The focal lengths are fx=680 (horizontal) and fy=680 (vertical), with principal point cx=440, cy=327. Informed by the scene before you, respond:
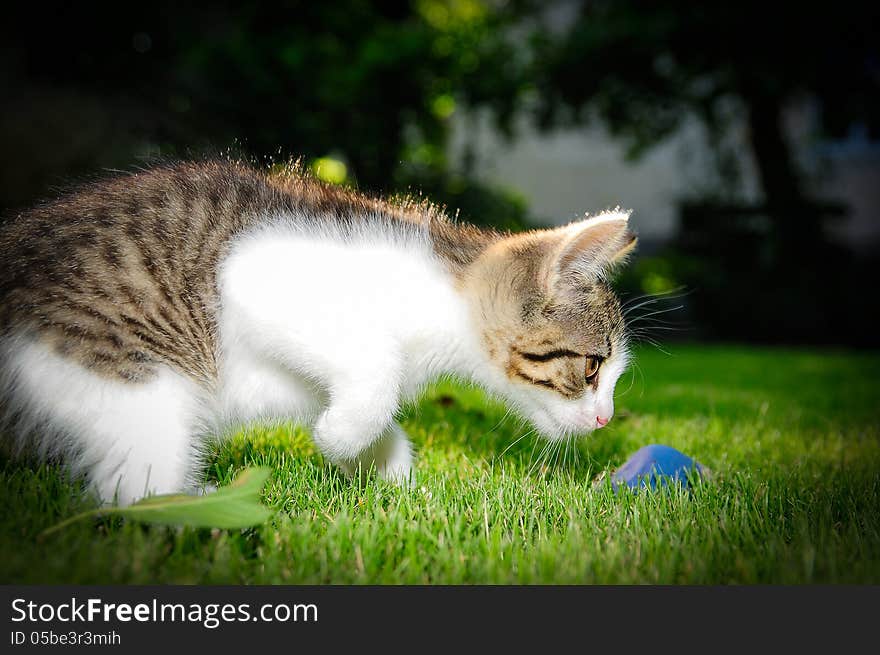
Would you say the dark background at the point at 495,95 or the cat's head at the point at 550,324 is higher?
the dark background at the point at 495,95

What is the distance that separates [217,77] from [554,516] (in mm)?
5518

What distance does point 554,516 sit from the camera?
1.67 m

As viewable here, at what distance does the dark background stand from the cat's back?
11.7 feet

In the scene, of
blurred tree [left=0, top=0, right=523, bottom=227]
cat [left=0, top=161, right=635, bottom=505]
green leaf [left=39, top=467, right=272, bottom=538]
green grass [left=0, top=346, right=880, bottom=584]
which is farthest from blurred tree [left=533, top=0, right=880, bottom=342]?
green leaf [left=39, top=467, right=272, bottom=538]

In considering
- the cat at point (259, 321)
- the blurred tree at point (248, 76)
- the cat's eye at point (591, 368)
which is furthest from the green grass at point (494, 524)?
the blurred tree at point (248, 76)

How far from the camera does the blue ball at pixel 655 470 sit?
191cm

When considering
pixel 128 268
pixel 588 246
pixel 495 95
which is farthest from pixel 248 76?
pixel 588 246

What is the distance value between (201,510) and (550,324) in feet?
3.19

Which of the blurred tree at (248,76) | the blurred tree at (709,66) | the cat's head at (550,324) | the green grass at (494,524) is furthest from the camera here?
the blurred tree at (709,66)

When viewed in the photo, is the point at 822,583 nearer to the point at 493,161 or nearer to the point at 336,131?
the point at 336,131

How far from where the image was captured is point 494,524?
62.8 inches

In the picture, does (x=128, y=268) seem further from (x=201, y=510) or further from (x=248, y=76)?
(x=248, y=76)

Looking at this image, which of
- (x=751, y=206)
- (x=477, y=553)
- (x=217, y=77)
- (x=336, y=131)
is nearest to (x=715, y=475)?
(x=477, y=553)

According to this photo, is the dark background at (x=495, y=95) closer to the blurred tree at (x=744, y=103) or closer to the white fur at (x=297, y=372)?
the blurred tree at (x=744, y=103)
